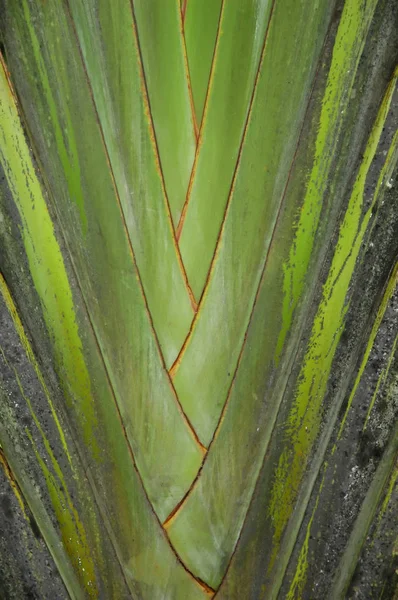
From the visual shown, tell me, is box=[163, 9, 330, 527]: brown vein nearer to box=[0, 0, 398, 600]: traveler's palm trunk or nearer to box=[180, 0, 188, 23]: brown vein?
box=[0, 0, 398, 600]: traveler's palm trunk

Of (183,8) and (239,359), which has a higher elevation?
(183,8)

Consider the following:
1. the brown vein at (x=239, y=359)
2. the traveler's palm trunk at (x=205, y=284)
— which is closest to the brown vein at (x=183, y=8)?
the traveler's palm trunk at (x=205, y=284)

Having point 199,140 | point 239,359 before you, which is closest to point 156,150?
point 199,140

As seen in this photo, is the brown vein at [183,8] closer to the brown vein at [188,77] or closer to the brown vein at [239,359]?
the brown vein at [188,77]

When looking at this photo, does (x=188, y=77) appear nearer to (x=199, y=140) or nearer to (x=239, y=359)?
(x=199, y=140)

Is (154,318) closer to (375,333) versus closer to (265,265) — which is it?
(265,265)

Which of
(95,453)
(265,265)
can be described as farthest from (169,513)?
(265,265)

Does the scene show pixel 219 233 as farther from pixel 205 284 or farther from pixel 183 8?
pixel 183 8

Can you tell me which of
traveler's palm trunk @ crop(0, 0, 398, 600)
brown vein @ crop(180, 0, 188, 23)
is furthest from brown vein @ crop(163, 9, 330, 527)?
brown vein @ crop(180, 0, 188, 23)
